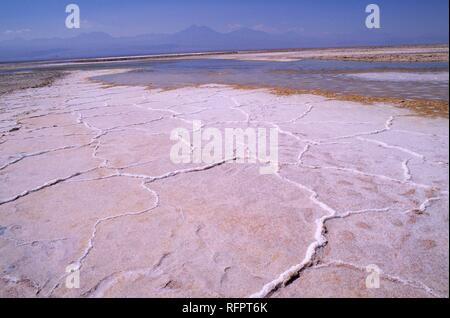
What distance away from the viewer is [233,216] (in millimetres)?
2287

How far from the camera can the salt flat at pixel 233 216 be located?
167cm

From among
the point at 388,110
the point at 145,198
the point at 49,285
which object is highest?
the point at 388,110

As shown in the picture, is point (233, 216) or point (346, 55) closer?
point (233, 216)

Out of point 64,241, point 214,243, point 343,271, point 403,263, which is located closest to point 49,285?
point 64,241

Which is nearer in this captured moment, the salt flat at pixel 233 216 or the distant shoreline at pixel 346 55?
the salt flat at pixel 233 216

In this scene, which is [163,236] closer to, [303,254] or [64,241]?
[64,241]

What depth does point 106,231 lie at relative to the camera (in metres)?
2.16

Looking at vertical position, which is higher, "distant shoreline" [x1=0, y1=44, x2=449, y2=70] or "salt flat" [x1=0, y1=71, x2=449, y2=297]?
"distant shoreline" [x1=0, y1=44, x2=449, y2=70]

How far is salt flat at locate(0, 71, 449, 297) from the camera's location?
167cm

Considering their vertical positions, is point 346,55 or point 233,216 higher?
point 346,55

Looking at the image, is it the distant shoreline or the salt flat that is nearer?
the salt flat

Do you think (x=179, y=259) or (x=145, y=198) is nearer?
(x=179, y=259)

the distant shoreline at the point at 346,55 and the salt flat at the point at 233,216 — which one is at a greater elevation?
the distant shoreline at the point at 346,55

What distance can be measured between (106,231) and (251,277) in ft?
3.35
